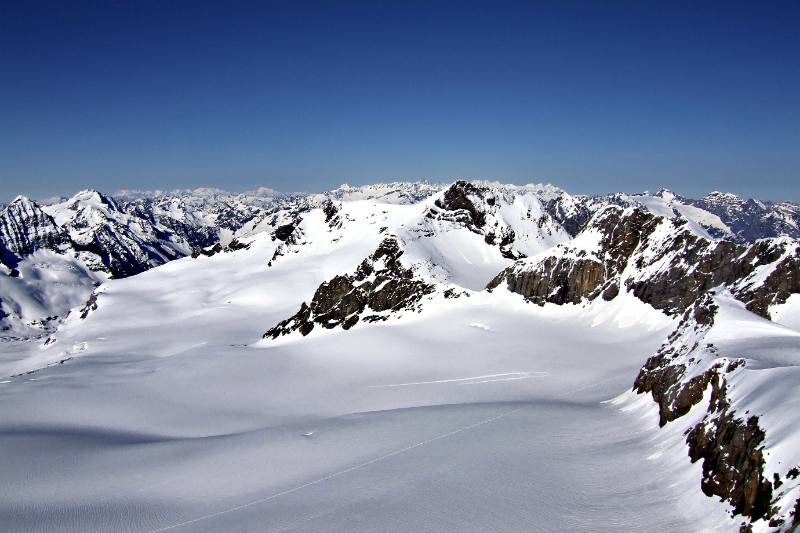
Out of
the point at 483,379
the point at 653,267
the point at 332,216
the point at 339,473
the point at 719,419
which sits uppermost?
the point at 332,216

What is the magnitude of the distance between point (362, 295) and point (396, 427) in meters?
62.9

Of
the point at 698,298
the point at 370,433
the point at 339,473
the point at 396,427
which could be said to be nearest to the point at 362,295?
the point at 698,298

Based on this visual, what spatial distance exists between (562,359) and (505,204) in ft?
345

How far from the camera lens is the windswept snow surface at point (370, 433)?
25453 mm

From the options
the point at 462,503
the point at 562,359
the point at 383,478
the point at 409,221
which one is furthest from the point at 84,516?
the point at 409,221

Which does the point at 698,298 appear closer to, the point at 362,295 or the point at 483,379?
the point at 483,379

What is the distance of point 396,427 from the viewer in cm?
4088

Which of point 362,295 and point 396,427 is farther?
point 362,295

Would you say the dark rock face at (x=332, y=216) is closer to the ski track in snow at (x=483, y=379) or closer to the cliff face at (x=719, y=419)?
the ski track in snow at (x=483, y=379)

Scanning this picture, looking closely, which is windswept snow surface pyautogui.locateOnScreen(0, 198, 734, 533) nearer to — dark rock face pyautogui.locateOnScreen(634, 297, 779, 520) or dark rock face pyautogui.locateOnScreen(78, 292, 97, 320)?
dark rock face pyautogui.locateOnScreen(634, 297, 779, 520)

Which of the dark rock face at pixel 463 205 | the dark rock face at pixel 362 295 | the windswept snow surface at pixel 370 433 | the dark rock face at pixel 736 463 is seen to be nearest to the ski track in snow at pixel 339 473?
the windswept snow surface at pixel 370 433

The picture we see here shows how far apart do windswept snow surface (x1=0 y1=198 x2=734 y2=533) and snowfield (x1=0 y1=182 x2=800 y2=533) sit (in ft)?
0.53

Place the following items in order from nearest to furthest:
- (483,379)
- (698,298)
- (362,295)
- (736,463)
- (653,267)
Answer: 1. (736,463)
2. (698,298)
3. (483,379)
4. (653,267)
5. (362,295)

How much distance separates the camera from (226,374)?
247ft
